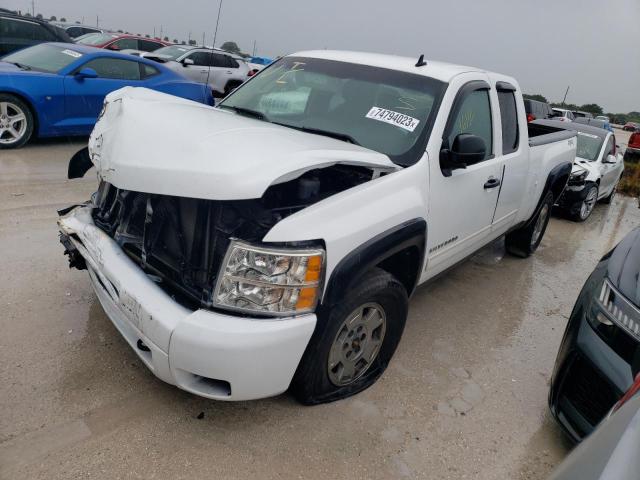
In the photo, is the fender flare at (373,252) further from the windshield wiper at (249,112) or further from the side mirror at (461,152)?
the windshield wiper at (249,112)

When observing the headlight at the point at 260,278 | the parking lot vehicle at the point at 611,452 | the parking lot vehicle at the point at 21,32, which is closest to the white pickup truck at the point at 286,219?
the headlight at the point at 260,278

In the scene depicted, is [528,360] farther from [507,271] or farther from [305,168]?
[305,168]

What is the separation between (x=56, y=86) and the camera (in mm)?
6875

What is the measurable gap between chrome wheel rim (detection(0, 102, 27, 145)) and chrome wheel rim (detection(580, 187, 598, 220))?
8303 millimetres

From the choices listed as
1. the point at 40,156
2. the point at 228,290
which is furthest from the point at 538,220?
the point at 40,156

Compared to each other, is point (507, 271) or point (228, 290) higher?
point (228, 290)

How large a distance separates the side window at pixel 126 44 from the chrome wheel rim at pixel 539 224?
1285 centimetres

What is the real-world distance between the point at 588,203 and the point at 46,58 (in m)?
8.73

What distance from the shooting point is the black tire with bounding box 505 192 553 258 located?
5.32 meters

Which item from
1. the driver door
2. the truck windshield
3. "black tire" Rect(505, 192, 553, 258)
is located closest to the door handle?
the driver door

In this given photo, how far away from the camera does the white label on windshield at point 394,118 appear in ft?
9.96

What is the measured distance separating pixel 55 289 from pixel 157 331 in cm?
178

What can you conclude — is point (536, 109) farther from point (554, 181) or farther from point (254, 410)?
point (254, 410)

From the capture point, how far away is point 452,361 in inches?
130
